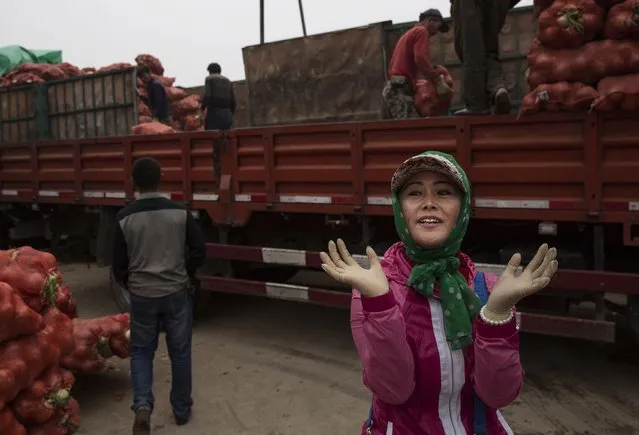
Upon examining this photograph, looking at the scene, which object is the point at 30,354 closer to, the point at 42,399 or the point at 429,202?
the point at 42,399

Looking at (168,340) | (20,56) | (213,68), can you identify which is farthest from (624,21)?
→ (20,56)

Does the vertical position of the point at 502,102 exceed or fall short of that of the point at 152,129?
it falls short

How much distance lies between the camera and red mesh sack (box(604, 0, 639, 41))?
3609 millimetres

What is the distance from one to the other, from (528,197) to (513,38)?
4.06 metres

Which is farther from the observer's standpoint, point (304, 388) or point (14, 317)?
point (304, 388)

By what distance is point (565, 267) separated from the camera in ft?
13.7

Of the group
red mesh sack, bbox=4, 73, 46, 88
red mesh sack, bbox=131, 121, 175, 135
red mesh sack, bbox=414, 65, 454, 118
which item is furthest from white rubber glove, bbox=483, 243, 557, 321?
red mesh sack, bbox=4, 73, 46, 88

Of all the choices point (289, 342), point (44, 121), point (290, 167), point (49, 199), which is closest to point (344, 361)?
point (289, 342)

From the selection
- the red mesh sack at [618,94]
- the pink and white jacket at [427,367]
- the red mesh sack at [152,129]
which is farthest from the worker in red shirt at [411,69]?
the pink and white jacket at [427,367]

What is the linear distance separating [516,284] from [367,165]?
3407 millimetres

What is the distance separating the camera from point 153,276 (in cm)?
388

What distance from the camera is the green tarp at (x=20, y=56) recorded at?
538 inches

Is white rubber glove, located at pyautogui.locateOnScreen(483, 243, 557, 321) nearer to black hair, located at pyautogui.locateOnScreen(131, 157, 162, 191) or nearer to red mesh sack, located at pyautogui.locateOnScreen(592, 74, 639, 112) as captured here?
red mesh sack, located at pyautogui.locateOnScreen(592, 74, 639, 112)

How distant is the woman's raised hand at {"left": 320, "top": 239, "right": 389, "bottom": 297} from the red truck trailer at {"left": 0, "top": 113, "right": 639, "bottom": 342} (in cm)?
287
